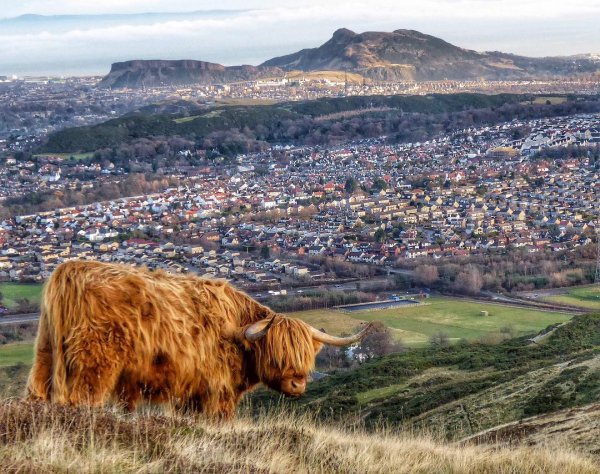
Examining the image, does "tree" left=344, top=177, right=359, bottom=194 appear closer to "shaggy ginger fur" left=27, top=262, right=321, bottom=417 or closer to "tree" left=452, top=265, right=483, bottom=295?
"tree" left=452, top=265, right=483, bottom=295

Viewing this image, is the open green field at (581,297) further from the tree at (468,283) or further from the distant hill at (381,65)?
the distant hill at (381,65)

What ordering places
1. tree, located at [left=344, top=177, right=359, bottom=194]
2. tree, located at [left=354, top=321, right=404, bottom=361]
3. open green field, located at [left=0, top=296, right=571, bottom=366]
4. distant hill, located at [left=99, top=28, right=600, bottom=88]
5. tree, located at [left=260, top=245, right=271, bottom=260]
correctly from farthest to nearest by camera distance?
1. distant hill, located at [left=99, top=28, right=600, bottom=88]
2. tree, located at [left=344, top=177, right=359, bottom=194]
3. tree, located at [left=260, top=245, right=271, bottom=260]
4. open green field, located at [left=0, top=296, right=571, bottom=366]
5. tree, located at [left=354, top=321, right=404, bottom=361]

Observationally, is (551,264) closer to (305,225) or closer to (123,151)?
(305,225)

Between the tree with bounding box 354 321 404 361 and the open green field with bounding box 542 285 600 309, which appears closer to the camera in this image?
the tree with bounding box 354 321 404 361

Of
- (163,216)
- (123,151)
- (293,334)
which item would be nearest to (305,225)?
(163,216)

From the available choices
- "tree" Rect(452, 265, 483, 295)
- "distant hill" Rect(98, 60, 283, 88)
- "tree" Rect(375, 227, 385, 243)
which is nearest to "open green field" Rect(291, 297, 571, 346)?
"tree" Rect(452, 265, 483, 295)

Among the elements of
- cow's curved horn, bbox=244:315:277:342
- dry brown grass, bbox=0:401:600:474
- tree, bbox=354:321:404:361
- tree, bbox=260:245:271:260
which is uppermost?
cow's curved horn, bbox=244:315:277:342

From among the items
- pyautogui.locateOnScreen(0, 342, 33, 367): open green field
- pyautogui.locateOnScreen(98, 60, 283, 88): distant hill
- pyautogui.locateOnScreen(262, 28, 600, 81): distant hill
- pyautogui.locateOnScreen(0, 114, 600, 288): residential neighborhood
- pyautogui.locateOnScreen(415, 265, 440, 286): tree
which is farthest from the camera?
pyautogui.locateOnScreen(262, 28, 600, 81): distant hill

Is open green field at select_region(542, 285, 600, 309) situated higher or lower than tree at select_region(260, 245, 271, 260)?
higher
